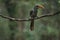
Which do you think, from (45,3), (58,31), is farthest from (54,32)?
(45,3)

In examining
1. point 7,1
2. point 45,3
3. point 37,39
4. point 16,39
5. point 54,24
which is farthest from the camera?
point 16,39

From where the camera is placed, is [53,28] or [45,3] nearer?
[45,3]

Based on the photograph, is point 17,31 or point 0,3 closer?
point 0,3

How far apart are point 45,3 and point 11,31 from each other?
632 cm

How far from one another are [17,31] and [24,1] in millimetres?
1249

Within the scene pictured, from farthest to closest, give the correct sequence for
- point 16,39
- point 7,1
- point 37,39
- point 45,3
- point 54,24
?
point 16,39
point 7,1
point 37,39
point 54,24
point 45,3

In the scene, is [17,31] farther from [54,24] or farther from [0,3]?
[54,24]

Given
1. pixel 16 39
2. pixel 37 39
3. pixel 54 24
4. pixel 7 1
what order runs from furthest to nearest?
pixel 16 39 < pixel 7 1 < pixel 37 39 < pixel 54 24

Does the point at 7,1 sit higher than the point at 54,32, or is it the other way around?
the point at 7,1

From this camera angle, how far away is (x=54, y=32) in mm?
9133

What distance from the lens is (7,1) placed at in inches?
406

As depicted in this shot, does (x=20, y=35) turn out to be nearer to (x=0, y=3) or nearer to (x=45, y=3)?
(x=0, y=3)

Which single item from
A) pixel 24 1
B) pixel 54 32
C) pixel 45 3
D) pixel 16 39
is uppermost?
pixel 45 3

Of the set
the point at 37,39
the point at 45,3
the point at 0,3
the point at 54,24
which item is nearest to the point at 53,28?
the point at 54,24
